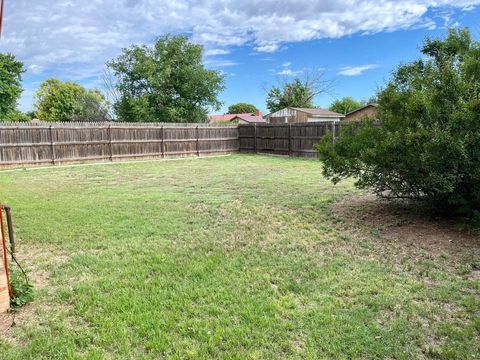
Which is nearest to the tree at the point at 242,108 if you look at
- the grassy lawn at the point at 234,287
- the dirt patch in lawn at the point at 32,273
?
the grassy lawn at the point at 234,287

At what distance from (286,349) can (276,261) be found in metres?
1.49

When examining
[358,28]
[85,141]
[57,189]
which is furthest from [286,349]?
[358,28]

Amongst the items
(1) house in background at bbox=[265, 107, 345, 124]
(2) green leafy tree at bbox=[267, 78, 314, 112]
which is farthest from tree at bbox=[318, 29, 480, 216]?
(2) green leafy tree at bbox=[267, 78, 314, 112]

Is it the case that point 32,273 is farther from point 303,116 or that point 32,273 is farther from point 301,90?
point 301,90

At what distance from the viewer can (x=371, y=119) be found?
18.8 ft

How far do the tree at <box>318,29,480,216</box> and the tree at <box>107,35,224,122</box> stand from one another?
21.1 m

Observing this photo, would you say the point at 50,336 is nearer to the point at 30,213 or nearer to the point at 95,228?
the point at 95,228

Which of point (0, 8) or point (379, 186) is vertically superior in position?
point (0, 8)

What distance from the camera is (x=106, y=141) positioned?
1535cm

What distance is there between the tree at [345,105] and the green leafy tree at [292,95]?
Result: 110 inches

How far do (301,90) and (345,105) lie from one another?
5279 mm

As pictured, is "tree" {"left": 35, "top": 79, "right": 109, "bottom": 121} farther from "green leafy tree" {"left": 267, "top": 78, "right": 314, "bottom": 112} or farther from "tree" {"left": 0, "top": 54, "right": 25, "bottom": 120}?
"green leafy tree" {"left": 267, "top": 78, "right": 314, "bottom": 112}

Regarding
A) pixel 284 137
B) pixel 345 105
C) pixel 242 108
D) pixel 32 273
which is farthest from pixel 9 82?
pixel 242 108

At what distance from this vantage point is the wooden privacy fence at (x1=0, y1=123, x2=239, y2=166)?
1327 cm
